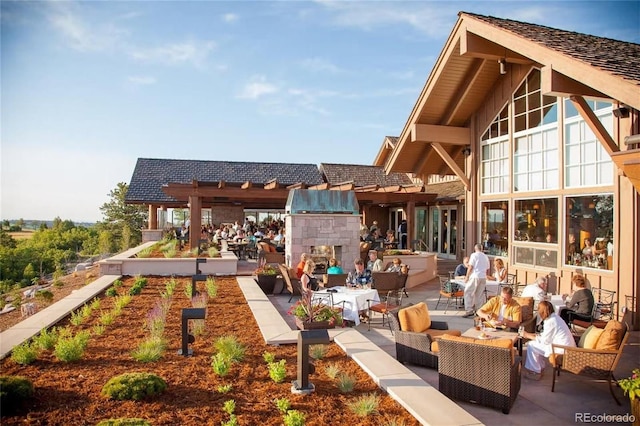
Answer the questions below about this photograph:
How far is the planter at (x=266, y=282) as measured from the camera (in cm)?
1162

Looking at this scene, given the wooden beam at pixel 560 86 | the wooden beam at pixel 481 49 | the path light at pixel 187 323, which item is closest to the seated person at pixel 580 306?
the wooden beam at pixel 560 86

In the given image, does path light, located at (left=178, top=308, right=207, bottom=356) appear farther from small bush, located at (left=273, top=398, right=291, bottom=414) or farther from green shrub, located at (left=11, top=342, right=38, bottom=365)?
small bush, located at (left=273, top=398, right=291, bottom=414)

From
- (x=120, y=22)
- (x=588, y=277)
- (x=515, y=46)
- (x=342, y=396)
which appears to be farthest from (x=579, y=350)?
(x=120, y=22)

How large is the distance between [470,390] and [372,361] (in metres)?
1.14

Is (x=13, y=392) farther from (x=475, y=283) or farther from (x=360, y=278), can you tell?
(x=475, y=283)

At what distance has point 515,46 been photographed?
912 centimetres

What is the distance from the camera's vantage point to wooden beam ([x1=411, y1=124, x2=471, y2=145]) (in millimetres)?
13883

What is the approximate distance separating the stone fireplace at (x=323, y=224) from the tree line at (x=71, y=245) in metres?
14.9

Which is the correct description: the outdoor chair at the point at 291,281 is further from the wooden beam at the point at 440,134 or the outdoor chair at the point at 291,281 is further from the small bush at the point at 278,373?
the wooden beam at the point at 440,134

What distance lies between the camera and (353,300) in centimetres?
843

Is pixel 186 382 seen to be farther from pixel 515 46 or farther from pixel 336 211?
pixel 336 211

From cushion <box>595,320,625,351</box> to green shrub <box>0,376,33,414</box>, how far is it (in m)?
6.19

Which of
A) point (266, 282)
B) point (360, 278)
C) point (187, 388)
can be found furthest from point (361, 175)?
point (187, 388)

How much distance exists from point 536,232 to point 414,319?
637 cm
